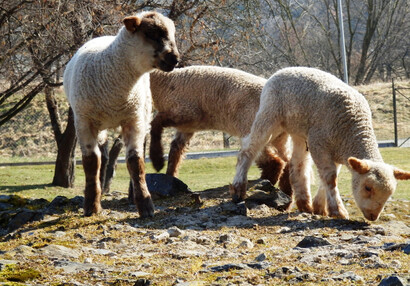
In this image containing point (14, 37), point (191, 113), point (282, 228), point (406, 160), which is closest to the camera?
point (282, 228)

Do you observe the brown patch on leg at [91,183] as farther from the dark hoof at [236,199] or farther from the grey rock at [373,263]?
the grey rock at [373,263]

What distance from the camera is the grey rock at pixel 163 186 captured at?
9953 millimetres

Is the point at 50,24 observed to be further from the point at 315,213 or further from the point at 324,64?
the point at 324,64

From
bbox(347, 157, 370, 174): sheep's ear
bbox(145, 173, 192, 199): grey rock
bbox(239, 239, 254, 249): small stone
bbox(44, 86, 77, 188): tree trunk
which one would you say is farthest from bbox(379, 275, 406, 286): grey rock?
bbox(44, 86, 77, 188): tree trunk

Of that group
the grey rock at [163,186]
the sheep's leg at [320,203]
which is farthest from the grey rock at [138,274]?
the grey rock at [163,186]

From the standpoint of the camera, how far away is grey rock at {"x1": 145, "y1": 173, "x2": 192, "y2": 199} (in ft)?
32.7

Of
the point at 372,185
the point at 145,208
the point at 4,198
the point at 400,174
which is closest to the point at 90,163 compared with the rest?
the point at 145,208

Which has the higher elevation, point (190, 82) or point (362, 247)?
point (190, 82)

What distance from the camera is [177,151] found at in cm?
1121

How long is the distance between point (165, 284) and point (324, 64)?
43.7m

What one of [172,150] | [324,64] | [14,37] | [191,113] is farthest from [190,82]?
[324,64]

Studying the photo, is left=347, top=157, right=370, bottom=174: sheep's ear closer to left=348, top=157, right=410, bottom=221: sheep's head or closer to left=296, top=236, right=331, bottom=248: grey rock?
left=348, top=157, right=410, bottom=221: sheep's head

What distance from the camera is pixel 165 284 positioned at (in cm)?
485

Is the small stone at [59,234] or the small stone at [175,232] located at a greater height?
the small stone at [175,232]
